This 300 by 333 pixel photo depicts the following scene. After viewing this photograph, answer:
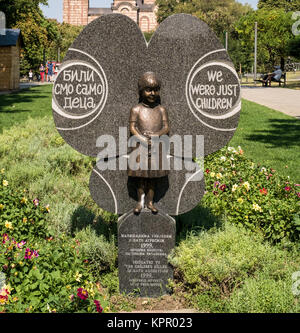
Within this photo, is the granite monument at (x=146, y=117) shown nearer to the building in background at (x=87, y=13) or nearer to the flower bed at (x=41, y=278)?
the flower bed at (x=41, y=278)

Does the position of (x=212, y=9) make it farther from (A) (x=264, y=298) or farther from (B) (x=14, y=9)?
(A) (x=264, y=298)

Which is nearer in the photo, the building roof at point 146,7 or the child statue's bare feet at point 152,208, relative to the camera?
the child statue's bare feet at point 152,208

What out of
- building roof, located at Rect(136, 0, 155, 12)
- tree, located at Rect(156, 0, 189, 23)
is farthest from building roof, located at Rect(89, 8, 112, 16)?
tree, located at Rect(156, 0, 189, 23)

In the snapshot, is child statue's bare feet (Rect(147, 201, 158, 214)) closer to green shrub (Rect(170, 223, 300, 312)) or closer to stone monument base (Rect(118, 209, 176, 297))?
stone monument base (Rect(118, 209, 176, 297))

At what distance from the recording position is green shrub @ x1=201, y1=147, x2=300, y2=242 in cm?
437

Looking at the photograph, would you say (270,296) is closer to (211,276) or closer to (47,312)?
(211,276)

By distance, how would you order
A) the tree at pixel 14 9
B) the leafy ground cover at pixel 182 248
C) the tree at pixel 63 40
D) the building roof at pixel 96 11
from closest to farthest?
1. the leafy ground cover at pixel 182 248
2. the tree at pixel 14 9
3. the tree at pixel 63 40
4. the building roof at pixel 96 11

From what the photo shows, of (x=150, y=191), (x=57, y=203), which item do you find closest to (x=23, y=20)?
(x=57, y=203)

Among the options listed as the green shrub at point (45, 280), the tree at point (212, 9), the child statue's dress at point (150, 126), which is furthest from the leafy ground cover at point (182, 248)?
the tree at point (212, 9)

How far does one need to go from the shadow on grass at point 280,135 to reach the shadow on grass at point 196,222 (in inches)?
198

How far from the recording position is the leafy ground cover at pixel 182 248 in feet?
10.6

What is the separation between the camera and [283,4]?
51969mm

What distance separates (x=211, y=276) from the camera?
146 inches
